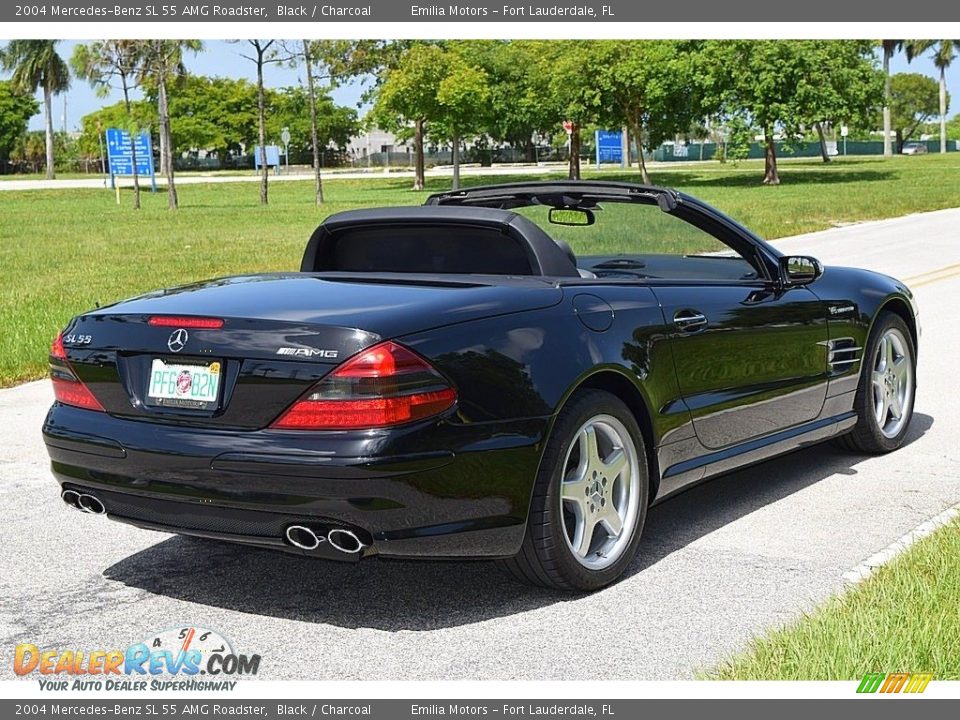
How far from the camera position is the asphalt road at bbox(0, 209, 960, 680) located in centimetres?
432

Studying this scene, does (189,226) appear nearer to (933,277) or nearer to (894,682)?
(933,277)

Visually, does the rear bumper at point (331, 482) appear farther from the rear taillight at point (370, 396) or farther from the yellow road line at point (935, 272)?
the yellow road line at point (935, 272)

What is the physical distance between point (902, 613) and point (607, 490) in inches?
46.7

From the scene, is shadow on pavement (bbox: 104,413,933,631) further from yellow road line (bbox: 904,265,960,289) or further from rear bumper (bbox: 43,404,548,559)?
yellow road line (bbox: 904,265,960,289)

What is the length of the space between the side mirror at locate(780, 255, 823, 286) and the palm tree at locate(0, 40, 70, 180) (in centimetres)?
10226

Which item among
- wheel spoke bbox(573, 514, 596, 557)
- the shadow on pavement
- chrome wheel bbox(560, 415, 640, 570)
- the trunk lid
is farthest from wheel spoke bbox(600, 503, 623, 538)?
the trunk lid

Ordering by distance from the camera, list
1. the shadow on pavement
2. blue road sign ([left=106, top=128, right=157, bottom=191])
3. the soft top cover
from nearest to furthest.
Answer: the shadow on pavement, the soft top cover, blue road sign ([left=106, top=128, right=157, bottom=191])

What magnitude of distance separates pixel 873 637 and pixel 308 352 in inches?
75.6

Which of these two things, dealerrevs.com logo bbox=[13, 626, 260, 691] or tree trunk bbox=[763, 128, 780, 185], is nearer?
dealerrevs.com logo bbox=[13, 626, 260, 691]

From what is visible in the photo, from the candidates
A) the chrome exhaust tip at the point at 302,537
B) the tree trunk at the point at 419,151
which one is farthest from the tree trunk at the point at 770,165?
the chrome exhaust tip at the point at 302,537

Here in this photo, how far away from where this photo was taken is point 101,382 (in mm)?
4801

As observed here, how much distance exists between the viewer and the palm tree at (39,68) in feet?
341

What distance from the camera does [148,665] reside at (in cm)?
427

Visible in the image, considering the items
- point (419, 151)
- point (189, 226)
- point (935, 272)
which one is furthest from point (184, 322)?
point (419, 151)
